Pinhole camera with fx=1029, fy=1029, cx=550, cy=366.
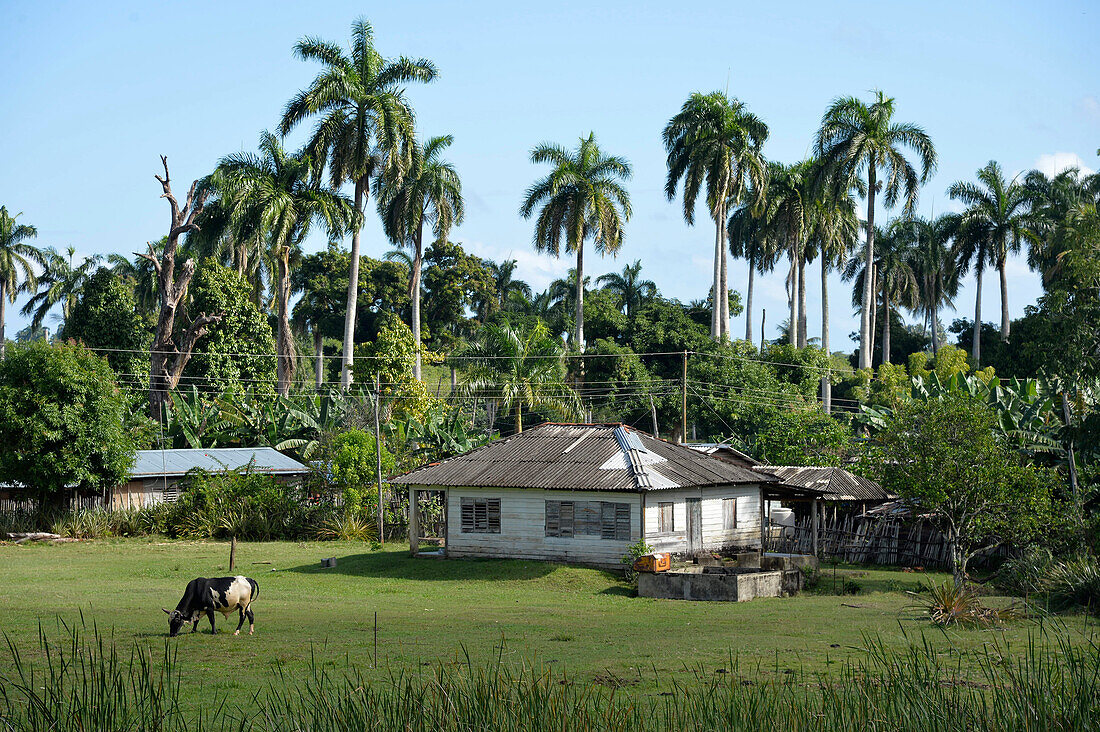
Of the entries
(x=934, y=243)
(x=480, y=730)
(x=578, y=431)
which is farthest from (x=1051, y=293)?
(x=934, y=243)

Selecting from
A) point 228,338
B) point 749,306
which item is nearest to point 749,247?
point 749,306

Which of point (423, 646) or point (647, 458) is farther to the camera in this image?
point (647, 458)

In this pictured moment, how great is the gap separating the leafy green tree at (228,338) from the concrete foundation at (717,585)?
1399 inches

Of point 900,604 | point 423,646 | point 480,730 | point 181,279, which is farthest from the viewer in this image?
point 181,279

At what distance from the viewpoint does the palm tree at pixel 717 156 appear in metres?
62.2

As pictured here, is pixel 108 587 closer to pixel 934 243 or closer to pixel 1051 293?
pixel 1051 293

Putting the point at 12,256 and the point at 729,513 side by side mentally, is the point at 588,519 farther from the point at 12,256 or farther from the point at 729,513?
the point at 12,256

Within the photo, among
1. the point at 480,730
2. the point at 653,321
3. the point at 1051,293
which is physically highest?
the point at 653,321

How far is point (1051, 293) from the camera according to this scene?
84.2 ft

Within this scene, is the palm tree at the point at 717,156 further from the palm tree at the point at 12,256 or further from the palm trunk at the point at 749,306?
the palm tree at the point at 12,256

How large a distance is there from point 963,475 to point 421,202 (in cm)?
4407

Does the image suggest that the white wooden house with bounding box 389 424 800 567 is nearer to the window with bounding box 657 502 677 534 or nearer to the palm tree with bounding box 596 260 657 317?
the window with bounding box 657 502 677 534

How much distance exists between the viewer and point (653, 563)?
2717 centimetres

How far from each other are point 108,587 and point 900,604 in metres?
19.6
